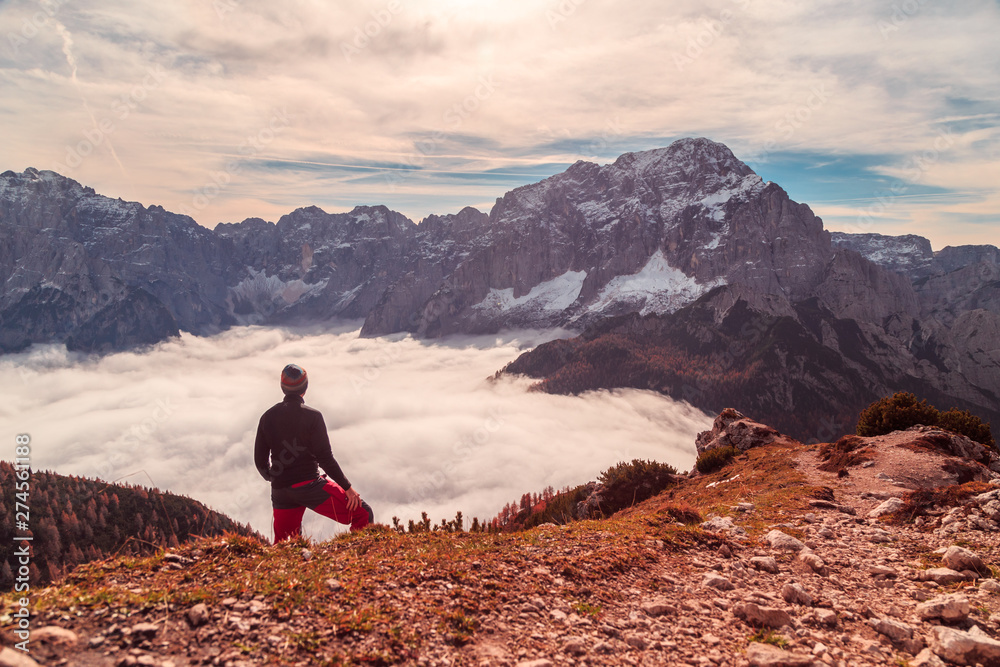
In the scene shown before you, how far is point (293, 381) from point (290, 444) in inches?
58.3

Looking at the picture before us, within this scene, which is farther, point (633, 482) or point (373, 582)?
point (633, 482)

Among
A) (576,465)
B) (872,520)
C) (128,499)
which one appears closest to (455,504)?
(576,465)

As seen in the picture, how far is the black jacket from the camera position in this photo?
434 inches

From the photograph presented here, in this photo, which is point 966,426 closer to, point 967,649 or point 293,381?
point 967,649

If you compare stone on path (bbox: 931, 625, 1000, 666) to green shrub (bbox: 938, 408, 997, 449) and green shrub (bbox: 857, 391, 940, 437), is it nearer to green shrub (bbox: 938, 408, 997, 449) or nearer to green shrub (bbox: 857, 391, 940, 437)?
green shrub (bbox: 857, 391, 940, 437)

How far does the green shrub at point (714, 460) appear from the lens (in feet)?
89.6

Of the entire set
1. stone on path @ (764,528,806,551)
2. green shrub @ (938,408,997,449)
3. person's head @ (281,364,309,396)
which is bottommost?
green shrub @ (938,408,997,449)

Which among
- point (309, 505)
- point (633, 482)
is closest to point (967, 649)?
point (309, 505)

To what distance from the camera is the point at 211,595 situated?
5953mm

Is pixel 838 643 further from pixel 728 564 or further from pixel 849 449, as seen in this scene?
pixel 849 449

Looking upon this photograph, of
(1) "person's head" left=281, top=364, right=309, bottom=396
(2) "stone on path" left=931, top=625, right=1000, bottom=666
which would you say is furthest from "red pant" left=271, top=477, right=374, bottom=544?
(2) "stone on path" left=931, top=625, right=1000, bottom=666

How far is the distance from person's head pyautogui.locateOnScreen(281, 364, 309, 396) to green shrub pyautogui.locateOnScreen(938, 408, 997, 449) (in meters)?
34.6

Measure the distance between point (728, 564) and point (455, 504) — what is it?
157943 millimetres

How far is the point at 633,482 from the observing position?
89.3 ft
